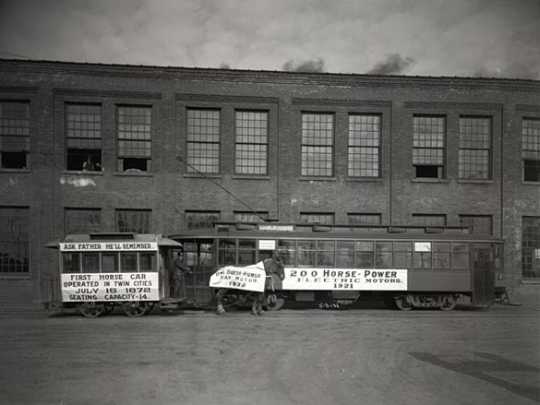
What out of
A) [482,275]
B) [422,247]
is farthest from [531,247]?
[422,247]

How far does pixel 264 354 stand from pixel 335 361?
1454mm

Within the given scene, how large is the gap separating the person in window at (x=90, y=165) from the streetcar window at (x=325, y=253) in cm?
1108

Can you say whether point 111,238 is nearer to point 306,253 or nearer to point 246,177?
point 306,253

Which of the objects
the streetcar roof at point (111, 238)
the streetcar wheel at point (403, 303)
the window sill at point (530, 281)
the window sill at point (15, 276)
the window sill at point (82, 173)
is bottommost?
the streetcar wheel at point (403, 303)

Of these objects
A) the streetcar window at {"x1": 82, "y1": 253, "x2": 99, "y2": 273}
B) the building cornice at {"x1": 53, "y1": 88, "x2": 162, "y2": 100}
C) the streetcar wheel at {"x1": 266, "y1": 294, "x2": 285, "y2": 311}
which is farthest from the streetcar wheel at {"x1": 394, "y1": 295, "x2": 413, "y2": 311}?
Result: the building cornice at {"x1": 53, "y1": 88, "x2": 162, "y2": 100}

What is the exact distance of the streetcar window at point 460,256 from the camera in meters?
17.8

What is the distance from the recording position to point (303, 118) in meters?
22.8

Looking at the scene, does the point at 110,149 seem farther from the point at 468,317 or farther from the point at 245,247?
the point at 468,317

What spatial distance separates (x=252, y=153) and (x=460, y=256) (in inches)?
404

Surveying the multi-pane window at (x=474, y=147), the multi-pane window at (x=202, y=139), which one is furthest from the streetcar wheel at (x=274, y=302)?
the multi-pane window at (x=474, y=147)

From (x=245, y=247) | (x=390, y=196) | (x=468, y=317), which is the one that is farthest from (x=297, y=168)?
(x=468, y=317)

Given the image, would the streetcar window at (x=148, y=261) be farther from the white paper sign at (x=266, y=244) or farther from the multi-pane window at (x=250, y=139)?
the multi-pane window at (x=250, y=139)

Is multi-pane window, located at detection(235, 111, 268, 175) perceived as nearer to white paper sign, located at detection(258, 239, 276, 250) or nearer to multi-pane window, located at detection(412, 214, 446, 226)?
white paper sign, located at detection(258, 239, 276, 250)

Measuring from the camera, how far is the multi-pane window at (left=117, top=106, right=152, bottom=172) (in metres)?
21.9
